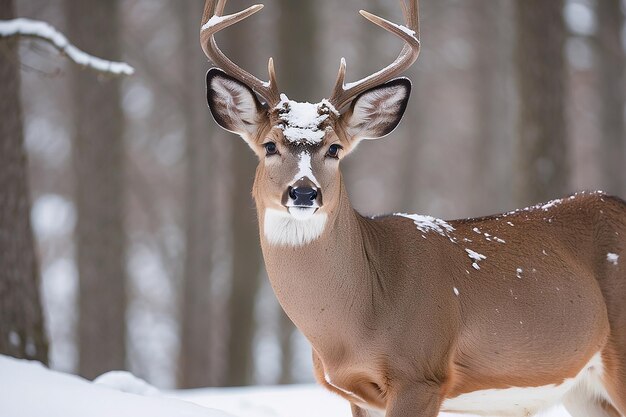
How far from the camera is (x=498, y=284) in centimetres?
569

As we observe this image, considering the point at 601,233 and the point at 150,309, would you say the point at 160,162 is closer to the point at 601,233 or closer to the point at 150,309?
the point at 150,309

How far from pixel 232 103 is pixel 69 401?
1.96 m

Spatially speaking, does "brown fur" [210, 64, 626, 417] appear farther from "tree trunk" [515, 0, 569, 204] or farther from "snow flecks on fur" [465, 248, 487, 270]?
"tree trunk" [515, 0, 569, 204]

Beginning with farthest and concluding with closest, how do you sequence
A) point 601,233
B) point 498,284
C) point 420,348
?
1. point 601,233
2. point 498,284
3. point 420,348

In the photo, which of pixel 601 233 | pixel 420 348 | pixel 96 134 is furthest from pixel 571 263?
pixel 96 134

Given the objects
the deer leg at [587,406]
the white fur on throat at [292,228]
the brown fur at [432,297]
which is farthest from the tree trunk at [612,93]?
the white fur on throat at [292,228]

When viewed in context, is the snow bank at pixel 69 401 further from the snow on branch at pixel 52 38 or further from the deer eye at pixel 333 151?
the snow on branch at pixel 52 38

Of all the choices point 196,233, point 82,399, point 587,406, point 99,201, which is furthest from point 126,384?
point 196,233

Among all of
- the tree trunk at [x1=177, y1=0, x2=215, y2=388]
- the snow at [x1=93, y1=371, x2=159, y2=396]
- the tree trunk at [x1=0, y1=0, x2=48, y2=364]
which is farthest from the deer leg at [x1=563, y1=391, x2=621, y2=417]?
the tree trunk at [x1=177, y1=0, x2=215, y2=388]

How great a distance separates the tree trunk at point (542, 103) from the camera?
10.9 metres

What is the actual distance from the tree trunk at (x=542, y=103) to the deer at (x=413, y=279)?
4848 mm

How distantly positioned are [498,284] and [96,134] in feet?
24.7

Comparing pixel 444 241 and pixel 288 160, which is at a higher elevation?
pixel 288 160

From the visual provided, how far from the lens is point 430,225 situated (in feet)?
19.4
